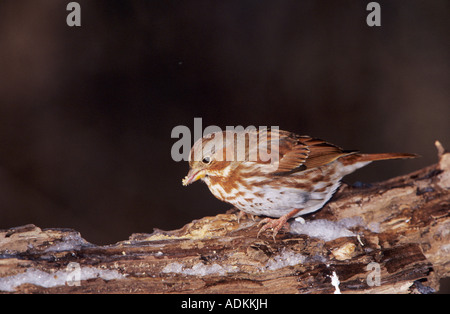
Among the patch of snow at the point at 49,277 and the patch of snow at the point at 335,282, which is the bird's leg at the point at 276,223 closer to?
the patch of snow at the point at 335,282

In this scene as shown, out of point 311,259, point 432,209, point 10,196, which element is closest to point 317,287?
point 311,259

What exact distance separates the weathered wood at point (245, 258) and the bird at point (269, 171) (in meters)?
0.17

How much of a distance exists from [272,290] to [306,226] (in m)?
0.63

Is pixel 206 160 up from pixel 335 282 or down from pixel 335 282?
up

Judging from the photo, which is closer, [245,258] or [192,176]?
[245,258]

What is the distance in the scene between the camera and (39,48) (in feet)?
13.9

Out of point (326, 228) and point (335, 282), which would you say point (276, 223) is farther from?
point (335, 282)

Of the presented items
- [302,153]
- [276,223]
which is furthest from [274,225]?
[302,153]

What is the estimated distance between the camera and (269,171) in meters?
3.36

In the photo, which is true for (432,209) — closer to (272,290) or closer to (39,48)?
(272,290)

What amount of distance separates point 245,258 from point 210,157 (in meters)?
0.71

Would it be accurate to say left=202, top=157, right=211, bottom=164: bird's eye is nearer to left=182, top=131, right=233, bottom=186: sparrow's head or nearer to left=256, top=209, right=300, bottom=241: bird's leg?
left=182, top=131, right=233, bottom=186: sparrow's head

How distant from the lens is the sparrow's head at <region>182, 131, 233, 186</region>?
3.30m

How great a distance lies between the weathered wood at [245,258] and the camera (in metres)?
2.83
